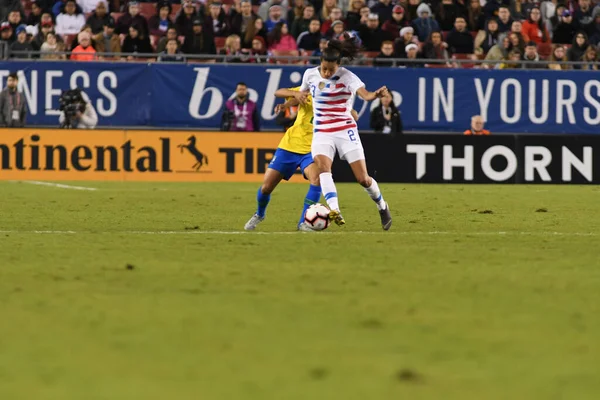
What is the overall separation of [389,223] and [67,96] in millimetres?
13633

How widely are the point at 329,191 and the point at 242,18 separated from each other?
14.7 m

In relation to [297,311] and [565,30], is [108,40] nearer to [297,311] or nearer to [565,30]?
[565,30]

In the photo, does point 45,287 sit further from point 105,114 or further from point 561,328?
point 105,114

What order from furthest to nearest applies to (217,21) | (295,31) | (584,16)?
(584,16), (217,21), (295,31)

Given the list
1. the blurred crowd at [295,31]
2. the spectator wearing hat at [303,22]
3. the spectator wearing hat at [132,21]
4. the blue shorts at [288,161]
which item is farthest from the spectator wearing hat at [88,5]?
the blue shorts at [288,161]

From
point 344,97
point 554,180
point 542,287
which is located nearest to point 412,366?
point 542,287

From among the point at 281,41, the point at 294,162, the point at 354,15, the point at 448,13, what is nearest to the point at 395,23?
the point at 354,15

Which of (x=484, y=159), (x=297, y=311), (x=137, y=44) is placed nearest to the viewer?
(x=297, y=311)

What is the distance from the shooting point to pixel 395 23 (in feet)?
89.9

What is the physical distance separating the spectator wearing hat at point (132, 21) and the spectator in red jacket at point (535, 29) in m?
8.01

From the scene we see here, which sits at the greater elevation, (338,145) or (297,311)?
(338,145)

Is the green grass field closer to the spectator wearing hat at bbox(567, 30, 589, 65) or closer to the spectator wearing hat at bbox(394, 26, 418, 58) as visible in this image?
the spectator wearing hat at bbox(394, 26, 418, 58)

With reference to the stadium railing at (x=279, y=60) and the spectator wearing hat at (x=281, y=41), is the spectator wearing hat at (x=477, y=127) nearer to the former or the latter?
the stadium railing at (x=279, y=60)

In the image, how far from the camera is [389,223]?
13.4 m
